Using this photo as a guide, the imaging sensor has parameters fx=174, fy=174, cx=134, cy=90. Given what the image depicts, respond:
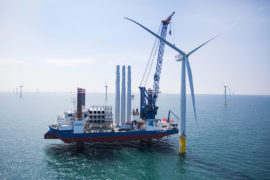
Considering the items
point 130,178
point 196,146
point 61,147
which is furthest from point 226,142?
point 61,147

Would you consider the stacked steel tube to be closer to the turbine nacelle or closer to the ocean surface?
the ocean surface

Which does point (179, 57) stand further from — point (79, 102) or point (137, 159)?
point (79, 102)

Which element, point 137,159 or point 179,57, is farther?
point 179,57

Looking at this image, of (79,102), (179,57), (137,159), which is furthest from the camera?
(79,102)

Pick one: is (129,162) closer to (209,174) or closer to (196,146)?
(209,174)

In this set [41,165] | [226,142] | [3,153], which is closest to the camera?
[41,165]

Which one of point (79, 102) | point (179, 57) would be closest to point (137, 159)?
point (79, 102)

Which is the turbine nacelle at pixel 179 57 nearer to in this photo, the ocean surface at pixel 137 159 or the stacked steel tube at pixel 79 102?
the ocean surface at pixel 137 159

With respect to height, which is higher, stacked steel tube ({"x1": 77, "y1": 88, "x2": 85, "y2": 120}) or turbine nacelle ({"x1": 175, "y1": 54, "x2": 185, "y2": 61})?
turbine nacelle ({"x1": 175, "y1": 54, "x2": 185, "y2": 61})

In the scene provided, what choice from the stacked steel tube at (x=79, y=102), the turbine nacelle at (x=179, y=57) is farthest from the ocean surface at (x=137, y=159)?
the turbine nacelle at (x=179, y=57)

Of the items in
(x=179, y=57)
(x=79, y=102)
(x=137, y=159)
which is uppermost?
(x=179, y=57)

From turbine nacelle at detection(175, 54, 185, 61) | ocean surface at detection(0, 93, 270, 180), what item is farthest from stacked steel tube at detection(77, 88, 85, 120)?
turbine nacelle at detection(175, 54, 185, 61)
